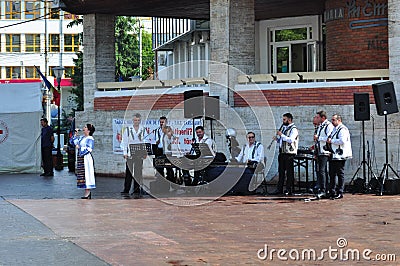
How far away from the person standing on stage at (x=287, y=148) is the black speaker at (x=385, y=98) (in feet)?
6.41

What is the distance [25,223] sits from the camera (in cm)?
1407

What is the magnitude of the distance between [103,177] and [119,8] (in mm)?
5661

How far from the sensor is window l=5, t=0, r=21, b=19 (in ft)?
260

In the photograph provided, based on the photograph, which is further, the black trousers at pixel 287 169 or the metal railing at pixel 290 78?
the metal railing at pixel 290 78

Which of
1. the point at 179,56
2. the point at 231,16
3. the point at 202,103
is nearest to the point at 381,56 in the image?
the point at 231,16

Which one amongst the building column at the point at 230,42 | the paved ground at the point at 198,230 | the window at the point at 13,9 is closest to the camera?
the paved ground at the point at 198,230

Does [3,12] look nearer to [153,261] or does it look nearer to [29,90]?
[29,90]

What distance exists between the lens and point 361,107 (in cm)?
1873

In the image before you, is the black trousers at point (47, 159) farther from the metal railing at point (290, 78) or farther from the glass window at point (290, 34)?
the glass window at point (290, 34)

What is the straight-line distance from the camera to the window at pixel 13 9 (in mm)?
79188

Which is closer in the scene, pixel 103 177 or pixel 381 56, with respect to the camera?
pixel 381 56

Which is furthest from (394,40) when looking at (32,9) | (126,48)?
(32,9)

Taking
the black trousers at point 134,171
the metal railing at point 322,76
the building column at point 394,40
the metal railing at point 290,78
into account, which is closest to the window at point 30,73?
the metal railing at point 290,78

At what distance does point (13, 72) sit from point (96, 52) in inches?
2184
